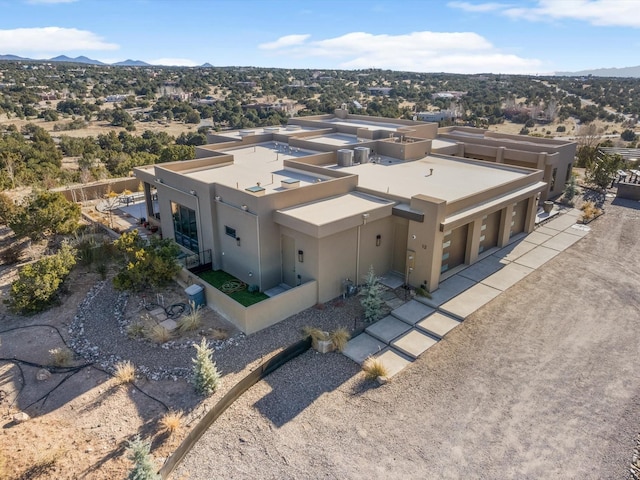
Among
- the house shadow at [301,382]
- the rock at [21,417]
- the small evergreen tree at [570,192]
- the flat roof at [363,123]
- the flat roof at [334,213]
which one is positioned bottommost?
the rock at [21,417]

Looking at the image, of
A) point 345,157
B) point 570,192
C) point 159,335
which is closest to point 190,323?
point 159,335

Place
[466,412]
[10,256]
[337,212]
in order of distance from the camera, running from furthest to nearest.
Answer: [10,256] < [337,212] < [466,412]

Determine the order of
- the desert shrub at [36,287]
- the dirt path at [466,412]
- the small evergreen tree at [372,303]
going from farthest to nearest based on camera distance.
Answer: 1. the desert shrub at [36,287]
2. the small evergreen tree at [372,303]
3. the dirt path at [466,412]

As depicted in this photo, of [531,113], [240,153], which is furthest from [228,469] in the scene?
[531,113]

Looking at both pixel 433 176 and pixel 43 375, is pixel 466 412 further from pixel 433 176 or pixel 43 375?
pixel 433 176

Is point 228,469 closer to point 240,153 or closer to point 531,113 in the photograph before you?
point 240,153

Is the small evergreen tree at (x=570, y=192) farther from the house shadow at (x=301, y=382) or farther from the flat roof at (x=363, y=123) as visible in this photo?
the house shadow at (x=301, y=382)

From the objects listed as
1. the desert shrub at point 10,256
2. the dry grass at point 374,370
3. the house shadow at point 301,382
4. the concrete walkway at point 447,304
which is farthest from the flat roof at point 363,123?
the dry grass at point 374,370
